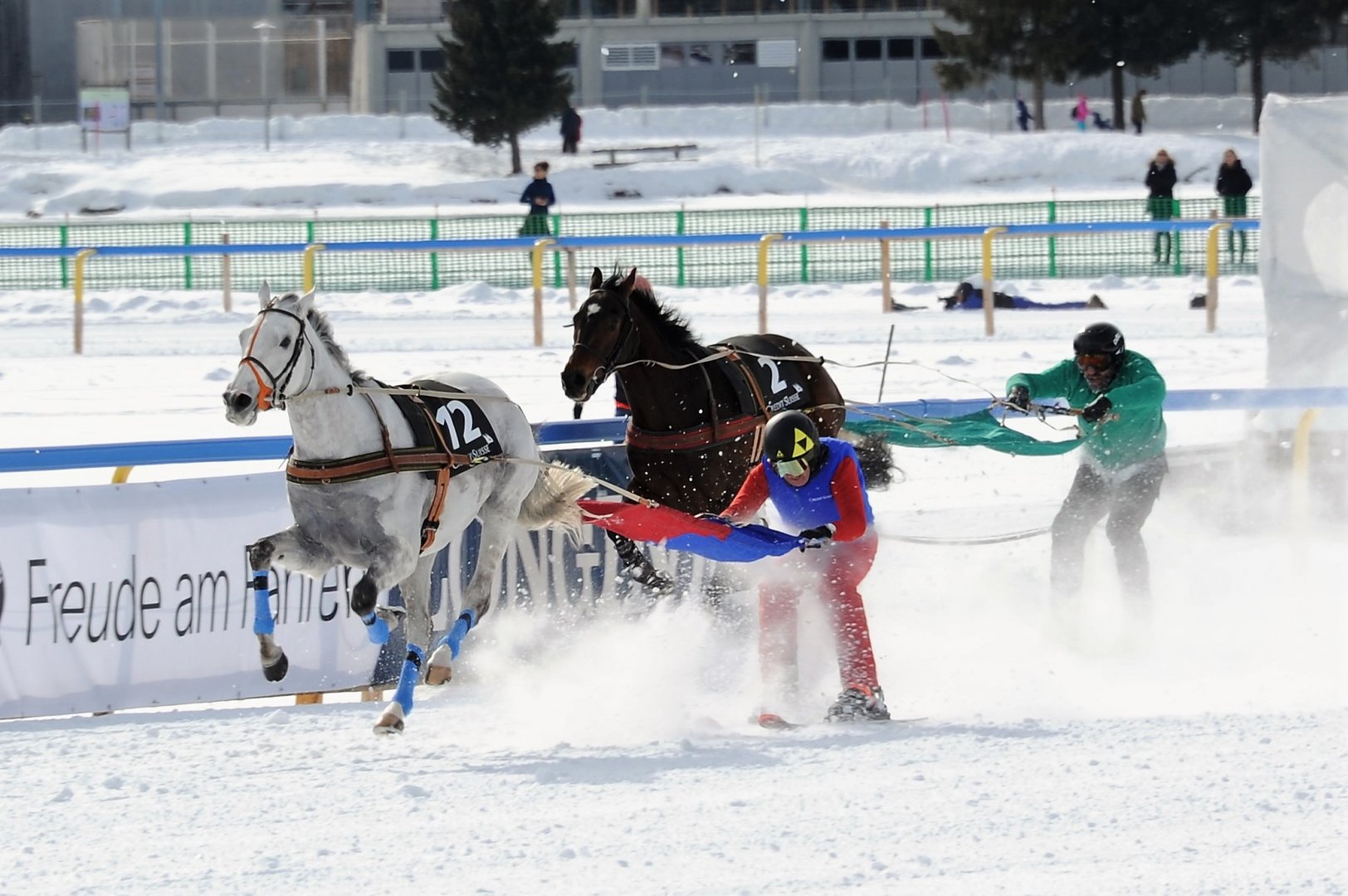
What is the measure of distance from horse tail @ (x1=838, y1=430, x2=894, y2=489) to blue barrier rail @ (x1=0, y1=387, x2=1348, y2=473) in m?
0.16

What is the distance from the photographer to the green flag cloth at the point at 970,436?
8.09 metres

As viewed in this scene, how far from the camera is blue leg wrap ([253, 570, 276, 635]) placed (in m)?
6.14

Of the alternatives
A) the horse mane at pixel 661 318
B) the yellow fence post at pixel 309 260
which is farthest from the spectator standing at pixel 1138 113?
the horse mane at pixel 661 318

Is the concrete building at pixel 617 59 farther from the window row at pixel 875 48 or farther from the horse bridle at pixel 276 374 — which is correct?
the horse bridle at pixel 276 374

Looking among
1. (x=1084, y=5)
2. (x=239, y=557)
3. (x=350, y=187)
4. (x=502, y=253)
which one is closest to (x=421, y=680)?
(x=239, y=557)

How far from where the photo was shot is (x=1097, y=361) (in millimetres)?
7680

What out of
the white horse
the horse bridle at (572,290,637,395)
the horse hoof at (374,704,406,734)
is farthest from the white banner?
the horse bridle at (572,290,637,395)

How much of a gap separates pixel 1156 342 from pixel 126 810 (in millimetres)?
12186

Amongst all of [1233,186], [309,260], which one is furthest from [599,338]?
[1233,186]

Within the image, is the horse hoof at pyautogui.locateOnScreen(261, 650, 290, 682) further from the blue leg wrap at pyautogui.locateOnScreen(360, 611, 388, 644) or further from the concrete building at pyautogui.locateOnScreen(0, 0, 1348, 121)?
the concrete building at pyautogui.locateOnScreen(0, 0, 1348, 121)

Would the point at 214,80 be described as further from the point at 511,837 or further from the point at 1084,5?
the point at 511,837

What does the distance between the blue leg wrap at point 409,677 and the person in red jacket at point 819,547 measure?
1.32m

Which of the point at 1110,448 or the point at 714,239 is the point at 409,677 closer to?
the point at 1110,448

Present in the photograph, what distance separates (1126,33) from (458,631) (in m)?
35.5
